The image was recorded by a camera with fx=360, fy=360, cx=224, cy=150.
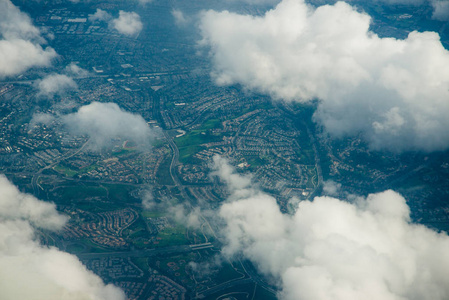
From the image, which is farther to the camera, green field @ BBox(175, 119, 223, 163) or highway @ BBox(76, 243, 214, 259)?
green field @ BBox(175, 119, 223, 163)

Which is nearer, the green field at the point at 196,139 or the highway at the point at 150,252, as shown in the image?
the highway at the point at 150,252

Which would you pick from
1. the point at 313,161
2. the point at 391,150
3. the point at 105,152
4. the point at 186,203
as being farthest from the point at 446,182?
the point at 105,152

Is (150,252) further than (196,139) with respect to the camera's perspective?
No

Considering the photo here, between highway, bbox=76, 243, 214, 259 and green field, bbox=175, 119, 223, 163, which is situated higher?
green field, bbox=175, 119, 223, 163

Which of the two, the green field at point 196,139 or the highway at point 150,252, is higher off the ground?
the green field at point 196,139

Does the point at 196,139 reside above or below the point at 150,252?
above

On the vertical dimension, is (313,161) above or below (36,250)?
above

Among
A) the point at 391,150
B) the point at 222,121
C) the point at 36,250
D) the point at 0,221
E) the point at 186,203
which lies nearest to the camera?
the point at 36,250

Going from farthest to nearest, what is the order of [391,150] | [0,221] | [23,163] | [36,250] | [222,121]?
[222,121] < [391,150] < [23,163] < [0,221] < [36,250]

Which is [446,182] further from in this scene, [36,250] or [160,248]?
[36,250]

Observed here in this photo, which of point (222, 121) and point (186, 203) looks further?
point (222, 121)

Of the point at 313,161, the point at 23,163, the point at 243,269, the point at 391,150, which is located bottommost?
the point at 23,163
